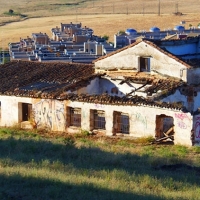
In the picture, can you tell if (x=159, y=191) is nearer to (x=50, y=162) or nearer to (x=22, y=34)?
(x=50, y=162)

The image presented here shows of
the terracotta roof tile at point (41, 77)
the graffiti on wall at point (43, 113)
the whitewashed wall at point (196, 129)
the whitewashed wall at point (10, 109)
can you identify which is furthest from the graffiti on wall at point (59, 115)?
the whitewashed wall at point (196, 129)

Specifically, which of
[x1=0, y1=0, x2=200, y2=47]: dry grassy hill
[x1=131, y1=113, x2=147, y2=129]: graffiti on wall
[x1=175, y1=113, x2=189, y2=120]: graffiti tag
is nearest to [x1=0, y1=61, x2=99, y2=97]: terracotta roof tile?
[x1=131, y1=113, x2=147, y2=129]: graffiti on wall

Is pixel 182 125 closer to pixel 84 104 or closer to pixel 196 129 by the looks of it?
pixel 196 129

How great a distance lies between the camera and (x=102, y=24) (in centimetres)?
9938

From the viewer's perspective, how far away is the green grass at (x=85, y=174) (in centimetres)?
1100

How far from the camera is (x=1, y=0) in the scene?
17175 cm

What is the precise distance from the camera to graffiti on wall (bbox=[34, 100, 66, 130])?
26375 millimetres

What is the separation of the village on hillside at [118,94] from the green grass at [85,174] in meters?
4.07

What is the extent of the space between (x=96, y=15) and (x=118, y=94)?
91.9 m

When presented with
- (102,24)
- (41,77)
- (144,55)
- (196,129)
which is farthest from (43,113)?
(102,24)

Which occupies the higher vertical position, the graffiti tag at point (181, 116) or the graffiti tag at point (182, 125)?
the graffiti tag at point (181, 116)

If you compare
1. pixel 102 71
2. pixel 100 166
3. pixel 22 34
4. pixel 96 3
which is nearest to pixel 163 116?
pixel 102 71

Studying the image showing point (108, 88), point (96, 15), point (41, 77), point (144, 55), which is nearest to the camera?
point (144, 55)

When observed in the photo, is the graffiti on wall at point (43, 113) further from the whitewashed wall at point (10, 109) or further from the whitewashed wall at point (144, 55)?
the whitewashed wall at point (144, 55)
